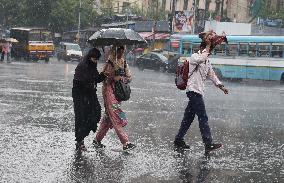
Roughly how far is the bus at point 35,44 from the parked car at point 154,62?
8306mm

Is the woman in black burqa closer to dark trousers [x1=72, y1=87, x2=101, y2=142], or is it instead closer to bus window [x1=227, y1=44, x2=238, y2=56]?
dark trousers [x1=72, y1=87, x2=101, y2=142]

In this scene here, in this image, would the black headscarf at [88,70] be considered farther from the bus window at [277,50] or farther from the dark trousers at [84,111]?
the bus window at [277,50]

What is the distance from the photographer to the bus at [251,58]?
30.4m

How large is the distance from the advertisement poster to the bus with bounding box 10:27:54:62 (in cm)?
1275

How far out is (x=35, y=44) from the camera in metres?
46.8

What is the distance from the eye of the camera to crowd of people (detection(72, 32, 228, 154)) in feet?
27.6

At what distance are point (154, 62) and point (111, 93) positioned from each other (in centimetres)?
3328

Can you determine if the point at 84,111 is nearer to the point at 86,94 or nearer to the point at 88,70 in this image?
the point at 86,94

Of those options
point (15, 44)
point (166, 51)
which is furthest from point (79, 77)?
point (15, 44)

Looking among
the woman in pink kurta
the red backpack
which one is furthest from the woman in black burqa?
the red backpack

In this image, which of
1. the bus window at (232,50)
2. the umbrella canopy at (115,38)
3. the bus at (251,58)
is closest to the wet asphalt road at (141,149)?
the umbrella canopy at (115,38)

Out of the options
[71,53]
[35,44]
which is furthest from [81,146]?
[71,53]

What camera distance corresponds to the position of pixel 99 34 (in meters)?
9.10

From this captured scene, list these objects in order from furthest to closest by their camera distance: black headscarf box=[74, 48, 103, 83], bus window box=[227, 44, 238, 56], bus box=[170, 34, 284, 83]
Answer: bus window box=[227, 44, 238, 56]
bus box=[170, 34, 284, 83]
black headscarf box=[74, 48, 103, 83]
